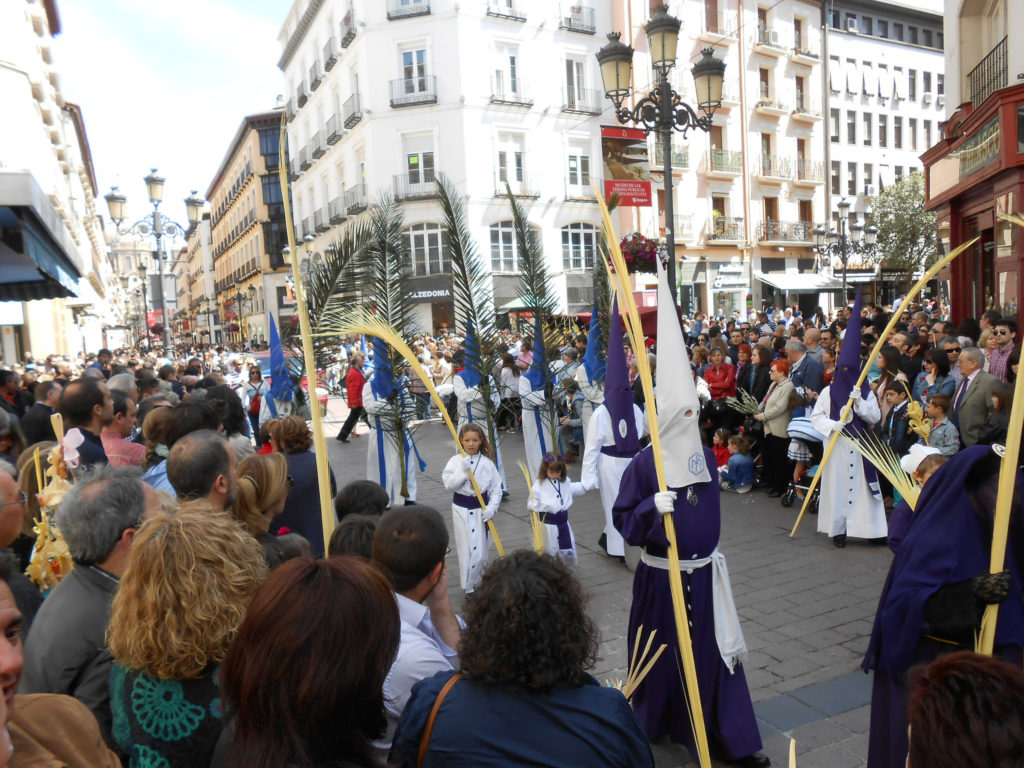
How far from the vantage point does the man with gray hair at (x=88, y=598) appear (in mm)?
2139

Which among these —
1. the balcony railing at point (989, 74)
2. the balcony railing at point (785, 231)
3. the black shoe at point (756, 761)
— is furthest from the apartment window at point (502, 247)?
the black shoe at point (756, 761)

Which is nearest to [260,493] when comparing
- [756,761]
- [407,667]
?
[407,667]

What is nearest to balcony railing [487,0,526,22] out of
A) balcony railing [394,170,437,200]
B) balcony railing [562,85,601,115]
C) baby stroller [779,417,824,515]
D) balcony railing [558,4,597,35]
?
balcony railing [558,4,597,35]

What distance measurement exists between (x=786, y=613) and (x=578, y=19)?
101ft

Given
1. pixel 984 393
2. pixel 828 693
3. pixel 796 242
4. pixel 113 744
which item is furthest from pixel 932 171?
pixel 796 242

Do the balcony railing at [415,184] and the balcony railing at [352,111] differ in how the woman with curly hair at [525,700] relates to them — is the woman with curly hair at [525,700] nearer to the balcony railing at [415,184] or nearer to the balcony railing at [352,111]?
the balcony railing at [415,184]

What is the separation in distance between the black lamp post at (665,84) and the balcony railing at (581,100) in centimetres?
2330

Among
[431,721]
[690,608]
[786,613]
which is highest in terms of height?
[431,721]

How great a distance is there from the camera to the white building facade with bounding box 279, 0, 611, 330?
28930 mm

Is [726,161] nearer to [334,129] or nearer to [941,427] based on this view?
[334,129]

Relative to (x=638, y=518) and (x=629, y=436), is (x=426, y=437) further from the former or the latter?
(x=638, y=518)

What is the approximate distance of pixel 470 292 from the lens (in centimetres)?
820

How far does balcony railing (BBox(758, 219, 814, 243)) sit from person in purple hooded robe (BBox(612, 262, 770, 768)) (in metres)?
35.9

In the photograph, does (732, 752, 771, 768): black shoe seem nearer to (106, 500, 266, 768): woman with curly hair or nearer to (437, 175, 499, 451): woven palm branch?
(106, 500, 266, 768): woman with curly hair
